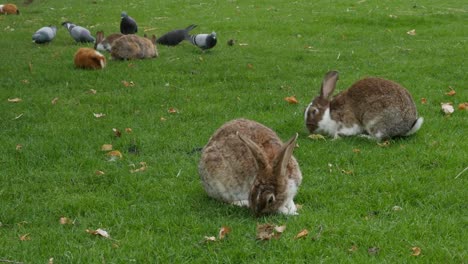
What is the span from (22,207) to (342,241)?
3044 millimetres

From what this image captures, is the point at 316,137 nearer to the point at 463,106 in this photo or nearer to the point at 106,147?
the point at 463,106

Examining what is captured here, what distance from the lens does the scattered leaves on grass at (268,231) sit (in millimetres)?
4934

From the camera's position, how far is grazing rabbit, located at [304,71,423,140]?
7723 millimetres

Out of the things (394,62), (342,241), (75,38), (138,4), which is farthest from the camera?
(138,4)

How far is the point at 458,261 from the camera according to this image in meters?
4.59

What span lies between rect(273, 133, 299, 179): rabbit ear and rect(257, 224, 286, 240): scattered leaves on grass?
418 mm

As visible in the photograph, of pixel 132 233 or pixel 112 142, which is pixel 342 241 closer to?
pixel 132 233

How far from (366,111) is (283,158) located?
10.3 ft

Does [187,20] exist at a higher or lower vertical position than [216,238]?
lower

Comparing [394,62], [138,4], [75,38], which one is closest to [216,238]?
[394,62]

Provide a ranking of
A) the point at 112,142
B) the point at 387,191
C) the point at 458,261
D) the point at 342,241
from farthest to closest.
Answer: the point at 112,142 < the point at 387,191 < the point at 342,241 < the point at 458,261

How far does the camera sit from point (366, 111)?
310 inches

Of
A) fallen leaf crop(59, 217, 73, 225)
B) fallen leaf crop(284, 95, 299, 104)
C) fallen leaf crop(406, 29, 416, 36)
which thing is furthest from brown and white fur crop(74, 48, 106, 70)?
fallen leaf crop(406, 29, 416, 36)

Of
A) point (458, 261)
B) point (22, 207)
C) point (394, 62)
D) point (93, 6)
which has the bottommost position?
point (93, 6)
